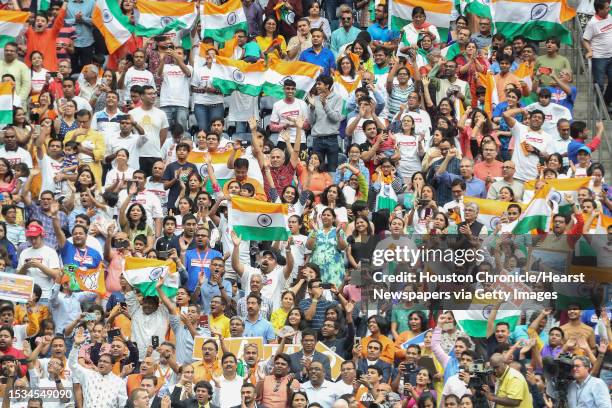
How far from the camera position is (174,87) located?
30047 millimetres

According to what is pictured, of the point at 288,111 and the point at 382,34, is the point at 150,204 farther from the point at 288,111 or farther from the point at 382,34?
the point at 382,34

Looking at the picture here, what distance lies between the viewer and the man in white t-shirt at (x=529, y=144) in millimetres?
28188

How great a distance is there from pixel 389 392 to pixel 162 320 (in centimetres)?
308

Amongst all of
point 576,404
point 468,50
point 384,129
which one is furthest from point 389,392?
point 468,50

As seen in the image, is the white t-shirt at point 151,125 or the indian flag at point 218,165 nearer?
the indian flag at point 218,165

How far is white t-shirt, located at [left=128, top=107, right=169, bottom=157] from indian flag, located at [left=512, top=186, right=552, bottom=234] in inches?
209

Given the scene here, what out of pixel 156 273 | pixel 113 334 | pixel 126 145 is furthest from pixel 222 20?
pixel 113 334

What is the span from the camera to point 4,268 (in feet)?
85.2

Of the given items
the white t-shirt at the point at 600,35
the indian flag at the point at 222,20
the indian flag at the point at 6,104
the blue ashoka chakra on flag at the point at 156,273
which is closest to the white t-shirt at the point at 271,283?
the blue ashoka chakra on flag at the point at 156,273

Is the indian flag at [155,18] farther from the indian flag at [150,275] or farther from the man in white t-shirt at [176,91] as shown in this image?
the indian flag at [150,275]

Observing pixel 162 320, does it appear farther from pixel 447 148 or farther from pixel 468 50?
pixel 468 50

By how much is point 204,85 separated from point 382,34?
2788 mm

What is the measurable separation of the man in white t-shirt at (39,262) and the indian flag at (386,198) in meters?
4.11

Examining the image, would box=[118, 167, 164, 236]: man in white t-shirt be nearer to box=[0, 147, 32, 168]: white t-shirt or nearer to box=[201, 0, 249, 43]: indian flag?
box=[0, 147, 32, 168]: white t-shirt
